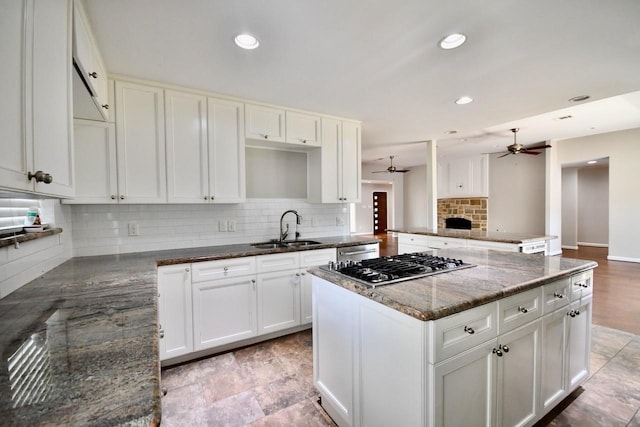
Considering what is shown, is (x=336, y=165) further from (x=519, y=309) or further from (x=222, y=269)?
(x=519, y=309)

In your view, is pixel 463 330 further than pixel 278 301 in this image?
No

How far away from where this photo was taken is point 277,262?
272 centimetres

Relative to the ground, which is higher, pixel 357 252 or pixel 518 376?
pixel 357 252

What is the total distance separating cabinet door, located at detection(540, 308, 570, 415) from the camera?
159cm

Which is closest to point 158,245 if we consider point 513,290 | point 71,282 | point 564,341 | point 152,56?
point 71,282

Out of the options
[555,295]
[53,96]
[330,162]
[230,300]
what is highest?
[330,162]

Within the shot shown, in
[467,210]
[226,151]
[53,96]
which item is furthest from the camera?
[467,210]

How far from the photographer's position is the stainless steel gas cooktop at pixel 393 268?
150cm

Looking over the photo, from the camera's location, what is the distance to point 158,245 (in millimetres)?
2715

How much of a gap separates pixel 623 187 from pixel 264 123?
733cm

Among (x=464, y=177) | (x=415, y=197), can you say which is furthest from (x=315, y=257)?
(x=415, y=197)

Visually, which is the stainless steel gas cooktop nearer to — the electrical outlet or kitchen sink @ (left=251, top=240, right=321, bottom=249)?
kitchen sink @ (left=251, top=240, right=321, bottom=249)

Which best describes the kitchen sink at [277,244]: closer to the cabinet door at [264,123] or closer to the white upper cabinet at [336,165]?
the white upper cabinet at [336,165]

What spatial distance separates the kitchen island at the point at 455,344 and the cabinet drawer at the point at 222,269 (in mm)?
978
